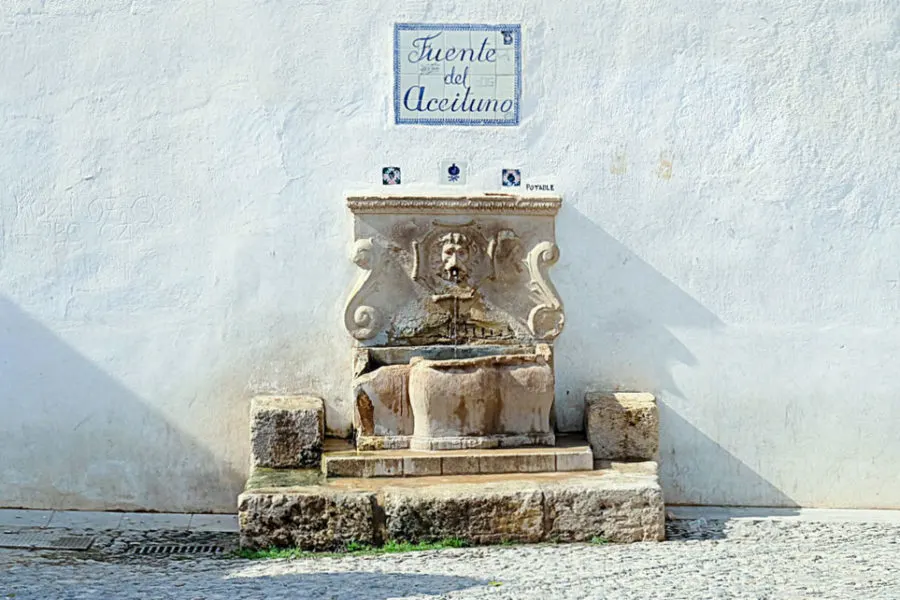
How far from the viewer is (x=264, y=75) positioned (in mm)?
8094

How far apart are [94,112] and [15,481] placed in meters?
2.09

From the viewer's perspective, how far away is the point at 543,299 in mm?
8164

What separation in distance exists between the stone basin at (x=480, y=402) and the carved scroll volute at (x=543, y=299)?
0.36 meters

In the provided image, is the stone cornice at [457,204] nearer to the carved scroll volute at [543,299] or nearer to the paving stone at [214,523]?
the carved scroll volute at [543,299]

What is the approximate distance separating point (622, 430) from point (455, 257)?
1.32 metres

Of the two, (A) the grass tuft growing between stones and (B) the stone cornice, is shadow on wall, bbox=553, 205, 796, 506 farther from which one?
(A) the grass tuft growing between stones

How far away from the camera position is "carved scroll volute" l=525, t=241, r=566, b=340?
26.7ft

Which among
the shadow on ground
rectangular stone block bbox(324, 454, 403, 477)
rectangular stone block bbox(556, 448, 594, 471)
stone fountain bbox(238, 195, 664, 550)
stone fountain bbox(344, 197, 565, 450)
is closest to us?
the shadow on ground

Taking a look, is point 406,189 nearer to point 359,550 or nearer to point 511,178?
point 511,178

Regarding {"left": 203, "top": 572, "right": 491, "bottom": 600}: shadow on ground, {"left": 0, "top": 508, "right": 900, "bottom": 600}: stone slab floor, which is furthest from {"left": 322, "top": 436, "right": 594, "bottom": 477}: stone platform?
{"left": 203, "top": 572, "right": 491, "bottom": 600}: shadow on ground

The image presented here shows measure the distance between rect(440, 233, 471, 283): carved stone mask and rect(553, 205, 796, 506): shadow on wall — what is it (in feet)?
1.75

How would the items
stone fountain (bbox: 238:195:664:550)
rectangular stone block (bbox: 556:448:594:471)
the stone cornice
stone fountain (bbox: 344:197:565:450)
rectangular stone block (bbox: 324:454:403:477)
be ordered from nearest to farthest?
stone fountain (bbox: 238:195:664:550), rectangular stone block (bbox: 324:454:403:477), rectangular stone block (bbox: 556:448:594:471), stone fountain (bbox: 344:197:565:450), the stone cornice

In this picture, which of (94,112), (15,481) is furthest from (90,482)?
(94,112)

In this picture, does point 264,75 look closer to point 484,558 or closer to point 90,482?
point 90,482
